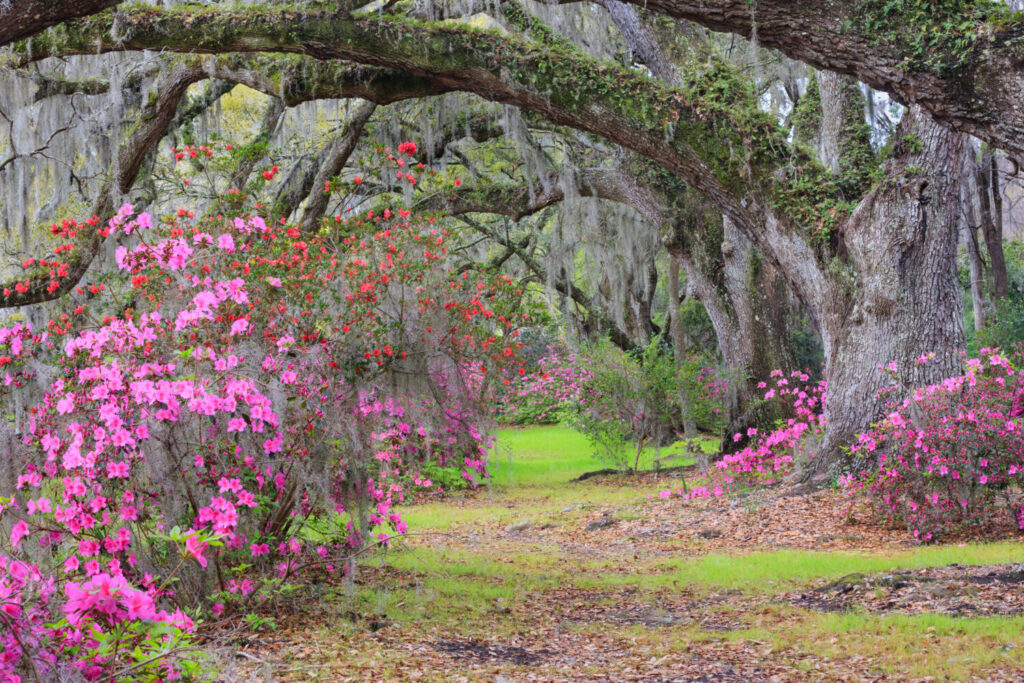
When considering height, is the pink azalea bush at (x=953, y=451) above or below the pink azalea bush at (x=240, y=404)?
below

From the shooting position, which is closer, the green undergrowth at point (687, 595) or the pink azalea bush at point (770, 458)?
the green undergrowth at point (687, 595)

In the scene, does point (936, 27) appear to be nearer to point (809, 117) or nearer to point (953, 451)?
point (953, 451)

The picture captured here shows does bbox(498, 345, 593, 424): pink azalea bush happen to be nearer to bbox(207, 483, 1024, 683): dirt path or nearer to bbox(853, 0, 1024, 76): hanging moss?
bbox(207, 483, 1024, 683): dirt path

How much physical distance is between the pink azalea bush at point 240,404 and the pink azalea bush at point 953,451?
3.54 m

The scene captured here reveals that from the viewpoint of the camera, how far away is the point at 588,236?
14141 millimetres

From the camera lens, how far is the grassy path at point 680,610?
4.24 meters

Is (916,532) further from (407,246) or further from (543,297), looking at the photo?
(543,297)

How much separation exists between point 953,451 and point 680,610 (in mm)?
2769

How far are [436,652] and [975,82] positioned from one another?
13.6 ft

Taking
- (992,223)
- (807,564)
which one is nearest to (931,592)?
(807,564)

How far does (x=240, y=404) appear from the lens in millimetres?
4520

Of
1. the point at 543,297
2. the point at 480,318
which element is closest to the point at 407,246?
the point at 480,318

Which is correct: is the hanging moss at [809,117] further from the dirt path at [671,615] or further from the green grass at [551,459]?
the dirt path at [671,615]

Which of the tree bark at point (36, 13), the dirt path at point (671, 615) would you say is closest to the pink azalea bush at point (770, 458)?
the dirt path at point (671, 615)
